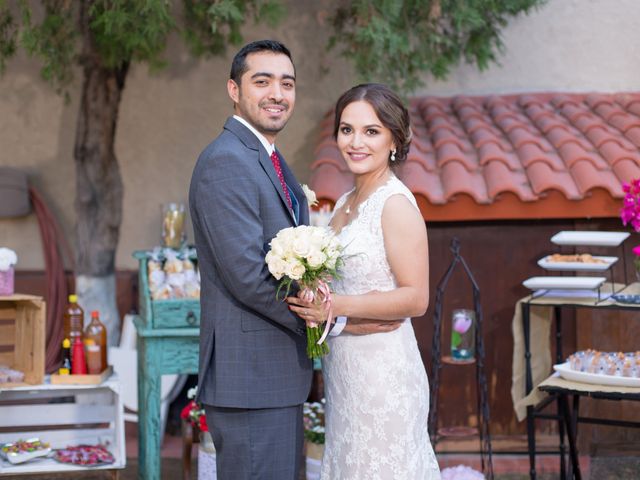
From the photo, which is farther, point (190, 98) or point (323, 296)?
point (190, 98)

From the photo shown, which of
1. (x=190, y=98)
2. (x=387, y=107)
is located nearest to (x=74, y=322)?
(x=387, y=107)

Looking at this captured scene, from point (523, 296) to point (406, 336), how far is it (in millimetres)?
3002

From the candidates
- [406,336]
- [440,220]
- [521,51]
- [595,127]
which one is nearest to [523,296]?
[440,220]

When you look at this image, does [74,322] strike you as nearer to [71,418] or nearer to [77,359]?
[77,359]

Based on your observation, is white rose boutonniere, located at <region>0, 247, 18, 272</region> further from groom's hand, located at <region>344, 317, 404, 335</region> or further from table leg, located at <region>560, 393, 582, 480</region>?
table leg, located at <region>560, 393, 582, 480</region>

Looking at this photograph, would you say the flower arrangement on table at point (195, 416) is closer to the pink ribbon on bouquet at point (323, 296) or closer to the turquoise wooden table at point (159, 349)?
the turquoise wooden table at point (159, 349)

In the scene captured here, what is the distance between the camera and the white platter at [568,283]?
5887 mm

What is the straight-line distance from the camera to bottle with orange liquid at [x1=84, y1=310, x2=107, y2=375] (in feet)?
19.6

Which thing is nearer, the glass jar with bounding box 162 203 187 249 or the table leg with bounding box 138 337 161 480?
the table leg with bounding box 138 337 161 480

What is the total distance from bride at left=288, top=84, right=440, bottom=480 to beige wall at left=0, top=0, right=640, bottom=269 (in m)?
4.19

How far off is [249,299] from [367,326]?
0.60 m

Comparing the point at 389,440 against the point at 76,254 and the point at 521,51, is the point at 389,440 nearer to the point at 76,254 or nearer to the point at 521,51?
the point at 76,254

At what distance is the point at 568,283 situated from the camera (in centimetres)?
592

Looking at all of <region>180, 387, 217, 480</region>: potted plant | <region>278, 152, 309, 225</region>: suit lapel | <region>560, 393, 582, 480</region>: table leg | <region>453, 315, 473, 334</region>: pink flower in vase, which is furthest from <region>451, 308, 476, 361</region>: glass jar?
<region>278, 152, 309, 225</region>: suit lapel
